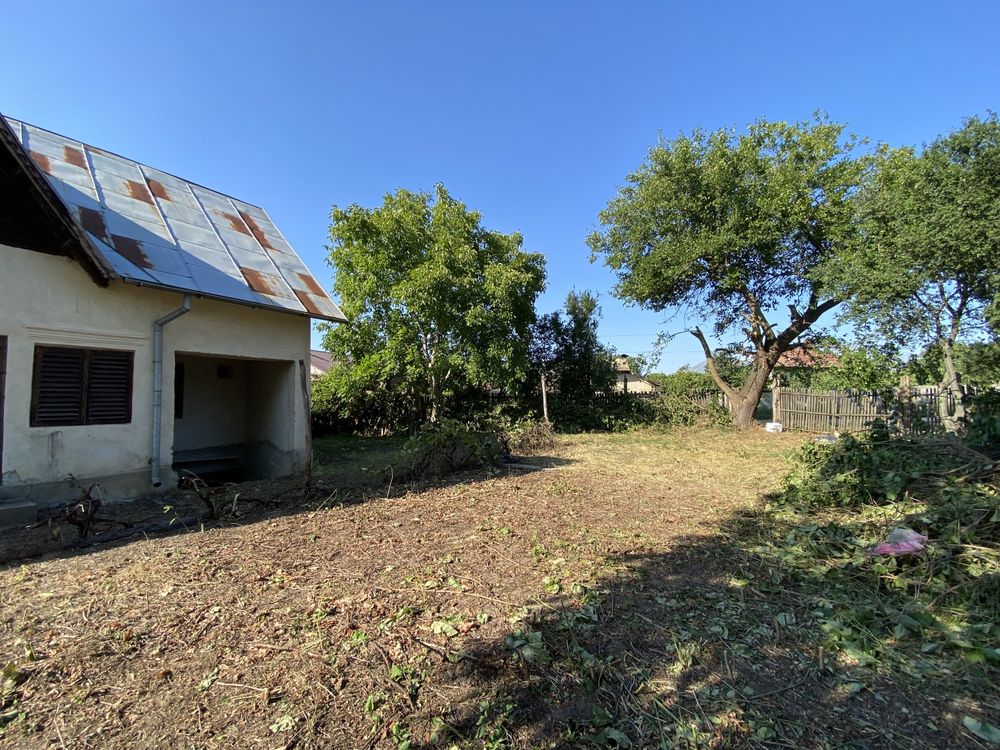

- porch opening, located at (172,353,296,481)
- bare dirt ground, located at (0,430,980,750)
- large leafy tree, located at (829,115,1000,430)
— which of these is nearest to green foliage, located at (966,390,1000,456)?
bare dirt ground, located at (0,430,980,750)

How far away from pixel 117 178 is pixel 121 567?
7.69m

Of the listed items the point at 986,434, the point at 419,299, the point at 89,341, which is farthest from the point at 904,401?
the point at 89,341

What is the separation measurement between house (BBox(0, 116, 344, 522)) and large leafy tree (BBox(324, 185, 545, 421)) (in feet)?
11.4

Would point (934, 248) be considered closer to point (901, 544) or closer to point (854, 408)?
point (854, 408)

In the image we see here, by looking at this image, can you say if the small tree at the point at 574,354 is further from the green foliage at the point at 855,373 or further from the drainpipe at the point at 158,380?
the drainpipe at the point at 158,380

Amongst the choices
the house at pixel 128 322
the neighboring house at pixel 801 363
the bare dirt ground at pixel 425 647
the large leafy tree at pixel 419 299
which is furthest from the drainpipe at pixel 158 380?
the neighboring house at pixel 801 363

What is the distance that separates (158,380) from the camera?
280 inches

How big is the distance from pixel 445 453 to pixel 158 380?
456 centimetres

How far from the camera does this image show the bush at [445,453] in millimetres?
8188

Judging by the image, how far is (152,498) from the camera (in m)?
6.96

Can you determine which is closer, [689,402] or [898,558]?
[898,558]

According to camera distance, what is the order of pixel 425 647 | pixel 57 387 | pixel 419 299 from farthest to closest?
pixel 419 299
pixel 57 387
pixel 425 647

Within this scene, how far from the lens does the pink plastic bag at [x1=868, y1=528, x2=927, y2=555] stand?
3.65 metres

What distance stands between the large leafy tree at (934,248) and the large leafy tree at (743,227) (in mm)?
1147
